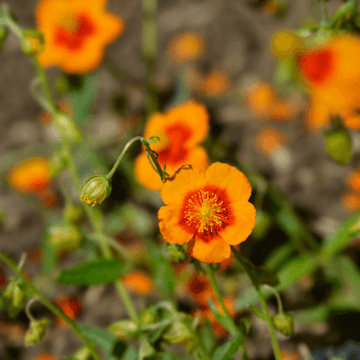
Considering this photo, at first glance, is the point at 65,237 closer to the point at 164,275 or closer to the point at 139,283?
the point at 164,275

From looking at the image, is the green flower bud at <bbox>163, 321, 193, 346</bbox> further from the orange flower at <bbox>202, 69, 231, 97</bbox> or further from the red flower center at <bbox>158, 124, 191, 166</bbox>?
the orange flower at <bbox>202, 69, 231, 97</bbox>

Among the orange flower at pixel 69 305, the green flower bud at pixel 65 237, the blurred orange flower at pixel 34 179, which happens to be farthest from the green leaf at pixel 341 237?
the blurred orange flower at pixel 34 179

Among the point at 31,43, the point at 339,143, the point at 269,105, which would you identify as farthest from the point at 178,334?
the point at 269,105

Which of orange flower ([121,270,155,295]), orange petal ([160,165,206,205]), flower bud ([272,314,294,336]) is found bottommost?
orange flower ([121,270,155,295])

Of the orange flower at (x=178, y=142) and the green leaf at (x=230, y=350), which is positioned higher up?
the orange flower at (x=178, y=142)

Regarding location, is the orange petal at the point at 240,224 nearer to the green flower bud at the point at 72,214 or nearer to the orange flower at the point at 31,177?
the green flower bud at the point at 72,214

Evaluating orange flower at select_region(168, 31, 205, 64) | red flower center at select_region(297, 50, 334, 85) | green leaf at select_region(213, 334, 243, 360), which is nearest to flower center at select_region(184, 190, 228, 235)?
green leaf at select_region(213, 334, 243, 360)
